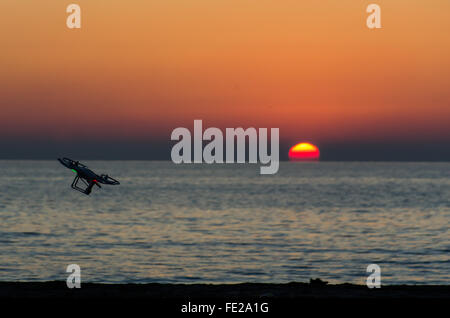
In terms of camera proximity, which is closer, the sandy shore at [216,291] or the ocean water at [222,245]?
the sandy shore at [216,291]

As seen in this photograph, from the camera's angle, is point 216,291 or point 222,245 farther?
point 222,245

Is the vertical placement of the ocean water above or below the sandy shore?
above

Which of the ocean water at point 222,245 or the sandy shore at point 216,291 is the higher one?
the ocean water at point 222,245

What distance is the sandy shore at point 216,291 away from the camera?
14.9m

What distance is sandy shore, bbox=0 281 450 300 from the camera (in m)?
14.9

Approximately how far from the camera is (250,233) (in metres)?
61.0

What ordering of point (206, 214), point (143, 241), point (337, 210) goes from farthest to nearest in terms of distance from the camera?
point (337, 210) → point (206, 214) → point (143, 241)

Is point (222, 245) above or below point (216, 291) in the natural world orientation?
above

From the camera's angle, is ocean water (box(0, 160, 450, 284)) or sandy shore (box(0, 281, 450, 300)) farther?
ocean water (box(0, 160, 450, 284))

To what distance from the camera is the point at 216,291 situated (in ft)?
51.9
